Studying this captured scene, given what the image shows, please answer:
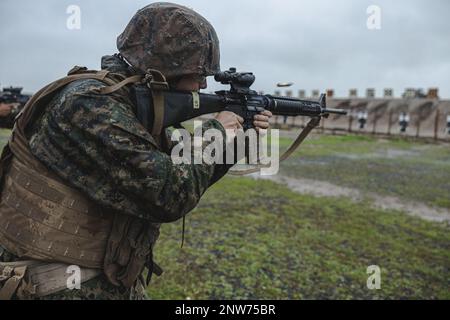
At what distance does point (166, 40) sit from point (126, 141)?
647 mm

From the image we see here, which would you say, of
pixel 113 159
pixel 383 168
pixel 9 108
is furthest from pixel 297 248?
pixel 383 168

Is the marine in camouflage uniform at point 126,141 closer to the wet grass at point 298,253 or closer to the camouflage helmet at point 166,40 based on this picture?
the camouflage helmet at point 166,40

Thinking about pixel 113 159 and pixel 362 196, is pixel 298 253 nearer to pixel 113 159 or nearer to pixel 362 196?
pixel 362 196

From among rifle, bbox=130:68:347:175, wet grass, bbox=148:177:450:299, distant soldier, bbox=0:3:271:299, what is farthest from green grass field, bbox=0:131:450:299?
distant soldier, bbox=0:3:271:299

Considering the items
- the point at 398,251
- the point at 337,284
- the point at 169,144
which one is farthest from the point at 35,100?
Answer: the point at 398,251

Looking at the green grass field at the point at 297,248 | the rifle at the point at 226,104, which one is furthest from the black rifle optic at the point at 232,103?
the green grass field at the point at 297,248

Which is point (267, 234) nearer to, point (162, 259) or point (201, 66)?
point (162, 259)

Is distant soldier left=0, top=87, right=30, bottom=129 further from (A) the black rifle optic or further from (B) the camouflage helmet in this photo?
(A) the black rifle optic

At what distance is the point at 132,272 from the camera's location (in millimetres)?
2297

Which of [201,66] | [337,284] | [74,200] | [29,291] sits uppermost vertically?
[201,66]

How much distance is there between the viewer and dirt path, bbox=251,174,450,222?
394 inches

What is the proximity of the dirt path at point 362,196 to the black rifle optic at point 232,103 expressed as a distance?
7608mm

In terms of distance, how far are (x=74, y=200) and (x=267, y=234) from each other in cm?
616

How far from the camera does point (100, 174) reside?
200 centimetres
